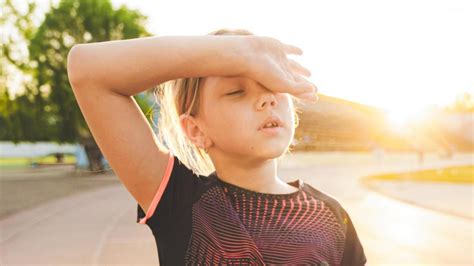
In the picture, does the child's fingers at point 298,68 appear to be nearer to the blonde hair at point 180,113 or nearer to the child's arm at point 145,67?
the child's arm at point 145,67

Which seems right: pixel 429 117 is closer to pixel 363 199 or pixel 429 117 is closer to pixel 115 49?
pixel 363 199

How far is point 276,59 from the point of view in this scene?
157 centimetres

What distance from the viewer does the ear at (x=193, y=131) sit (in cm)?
178

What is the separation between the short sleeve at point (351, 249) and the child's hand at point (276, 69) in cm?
43

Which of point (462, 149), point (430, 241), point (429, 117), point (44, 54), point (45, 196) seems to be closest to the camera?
point (430, 241)

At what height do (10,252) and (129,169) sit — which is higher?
(129,169)

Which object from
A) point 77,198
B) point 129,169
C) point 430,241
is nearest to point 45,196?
point 77,198

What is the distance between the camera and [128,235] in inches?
362

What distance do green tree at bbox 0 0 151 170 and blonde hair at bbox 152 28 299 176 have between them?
98.1ft

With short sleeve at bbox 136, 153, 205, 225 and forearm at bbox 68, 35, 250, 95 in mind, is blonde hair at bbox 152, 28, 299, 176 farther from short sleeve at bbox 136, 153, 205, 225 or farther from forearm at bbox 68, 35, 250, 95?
forearm at bbox 68, 35, 250, 95

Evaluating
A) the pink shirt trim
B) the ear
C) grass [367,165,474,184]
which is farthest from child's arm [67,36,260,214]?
grass [367,165,474,184]

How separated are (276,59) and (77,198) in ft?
48.4

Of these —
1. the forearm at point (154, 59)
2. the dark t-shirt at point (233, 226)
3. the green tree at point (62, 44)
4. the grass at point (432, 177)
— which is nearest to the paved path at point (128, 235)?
the dark t-shirt at point (233, 226)

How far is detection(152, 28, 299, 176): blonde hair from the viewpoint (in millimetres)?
1762
